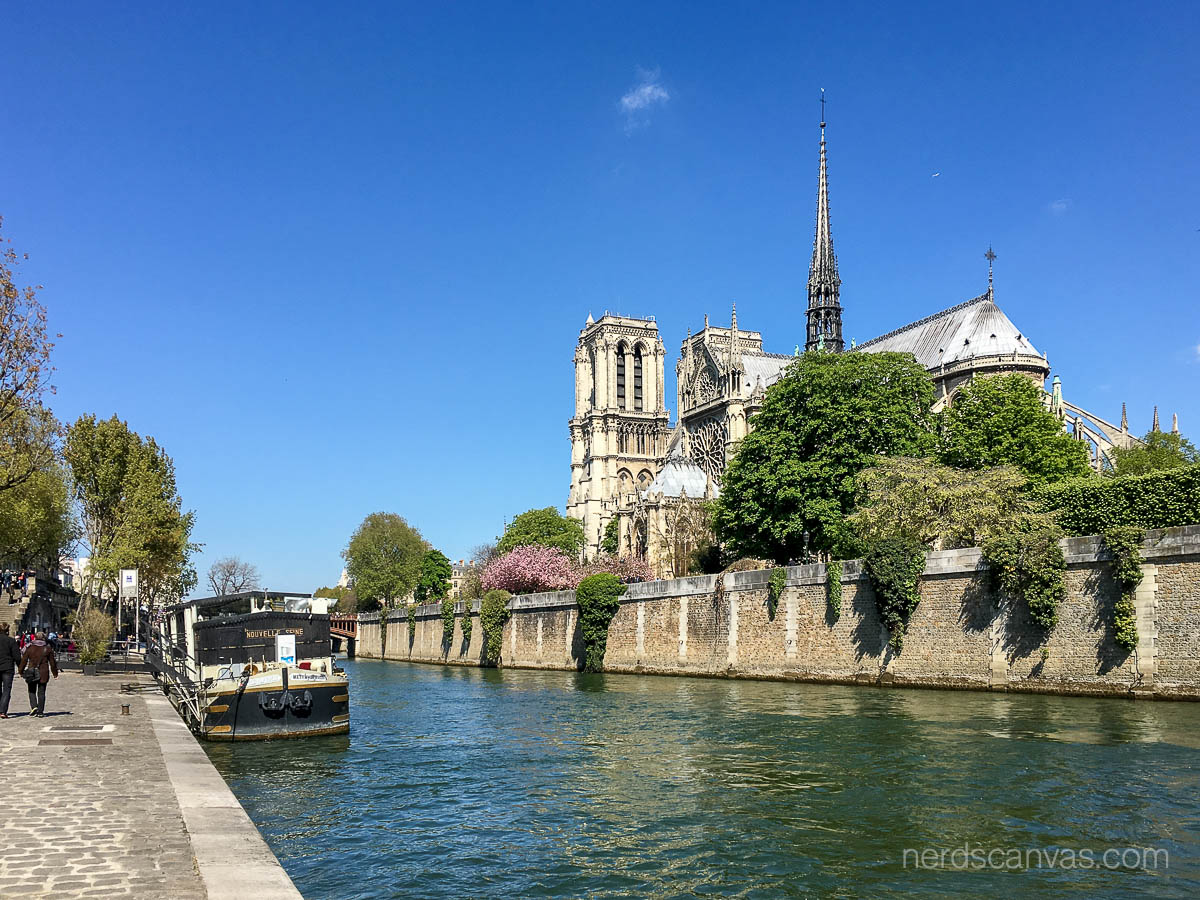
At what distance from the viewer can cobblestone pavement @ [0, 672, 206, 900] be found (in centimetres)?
732

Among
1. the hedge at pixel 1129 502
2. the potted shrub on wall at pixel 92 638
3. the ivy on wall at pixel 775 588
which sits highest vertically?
the hedge at pixel 1129 502

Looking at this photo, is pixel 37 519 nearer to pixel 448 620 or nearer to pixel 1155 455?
pixel 448 620

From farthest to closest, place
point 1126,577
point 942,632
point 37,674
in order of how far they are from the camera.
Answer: point 942,632
point 1126,577
point 37,674

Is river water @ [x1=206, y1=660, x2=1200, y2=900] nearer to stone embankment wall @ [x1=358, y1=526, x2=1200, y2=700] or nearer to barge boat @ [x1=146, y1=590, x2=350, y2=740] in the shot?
barge boat @ [x1=146, y1=590, x2=350, y2=740]

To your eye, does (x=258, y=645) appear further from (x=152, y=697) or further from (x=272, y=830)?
(x=272, y=830)

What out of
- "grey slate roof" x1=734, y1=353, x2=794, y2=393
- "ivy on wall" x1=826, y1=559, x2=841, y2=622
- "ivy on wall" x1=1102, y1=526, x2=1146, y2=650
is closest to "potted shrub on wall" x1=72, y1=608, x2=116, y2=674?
"ivy on wall" x1=826, y1=559, x2=841, y2=622

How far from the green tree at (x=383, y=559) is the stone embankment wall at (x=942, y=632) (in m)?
58.0

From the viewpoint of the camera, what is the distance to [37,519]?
163 feet

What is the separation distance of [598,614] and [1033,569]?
24909 mm

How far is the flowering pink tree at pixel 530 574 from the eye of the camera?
6397 centimetres

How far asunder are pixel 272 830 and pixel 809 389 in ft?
108

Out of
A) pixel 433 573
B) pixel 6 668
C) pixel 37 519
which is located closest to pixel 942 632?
pixel 6 668

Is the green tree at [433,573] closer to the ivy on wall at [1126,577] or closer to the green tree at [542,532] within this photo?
the green tree at [542,532]

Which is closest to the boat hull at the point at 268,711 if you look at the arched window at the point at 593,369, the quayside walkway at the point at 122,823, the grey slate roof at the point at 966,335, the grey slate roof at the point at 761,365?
the quayside walkway at the point at 122,823
